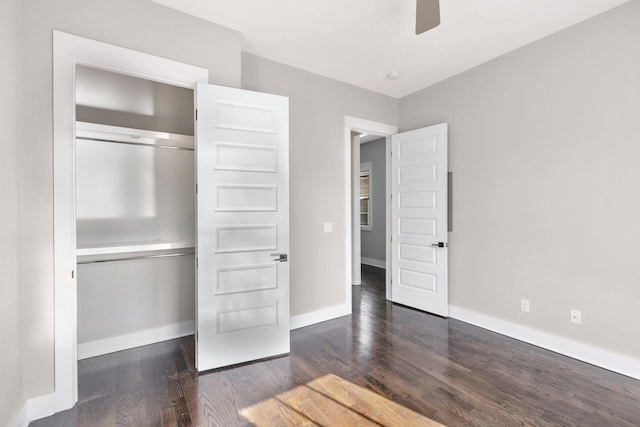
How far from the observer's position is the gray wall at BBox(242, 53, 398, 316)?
3383 millimetres

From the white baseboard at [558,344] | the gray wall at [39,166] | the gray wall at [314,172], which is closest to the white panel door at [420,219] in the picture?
the white baseboard at [558,344]

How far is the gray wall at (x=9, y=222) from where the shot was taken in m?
1.62

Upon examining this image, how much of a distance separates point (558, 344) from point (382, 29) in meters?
3.28

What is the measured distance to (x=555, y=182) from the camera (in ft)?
9.27

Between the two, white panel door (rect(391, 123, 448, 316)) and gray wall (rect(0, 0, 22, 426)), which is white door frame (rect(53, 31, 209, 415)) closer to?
gray wall (rect(0, 0, 22, 426))

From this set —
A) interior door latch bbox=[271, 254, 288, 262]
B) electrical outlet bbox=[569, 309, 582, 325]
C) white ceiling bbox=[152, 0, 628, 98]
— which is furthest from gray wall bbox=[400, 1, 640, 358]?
interior door latch bbox=[271, 254, 288, 262]

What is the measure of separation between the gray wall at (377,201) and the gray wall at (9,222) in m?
5.90

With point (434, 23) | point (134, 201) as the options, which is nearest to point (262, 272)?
point (134, 201)

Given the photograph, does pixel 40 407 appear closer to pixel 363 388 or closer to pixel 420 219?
pixel 363 388

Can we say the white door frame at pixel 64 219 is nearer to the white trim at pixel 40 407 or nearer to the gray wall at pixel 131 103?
the white trim at pixel 40 407

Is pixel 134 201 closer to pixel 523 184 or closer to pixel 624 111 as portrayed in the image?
pixel 523 184

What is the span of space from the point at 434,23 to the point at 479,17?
106cm

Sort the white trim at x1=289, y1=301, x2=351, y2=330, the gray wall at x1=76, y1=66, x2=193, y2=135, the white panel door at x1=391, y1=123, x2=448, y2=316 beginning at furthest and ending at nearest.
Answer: the white panel door at x1=391, y1=123, x2=448, y2=316
the white trim at x1=289, y1=301, x2=351, y2=330
the gray wall at x1=76, y1=66, x2=193, y2=135

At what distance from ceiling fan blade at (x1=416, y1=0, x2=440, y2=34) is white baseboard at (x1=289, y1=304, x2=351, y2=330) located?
290 centimetres
